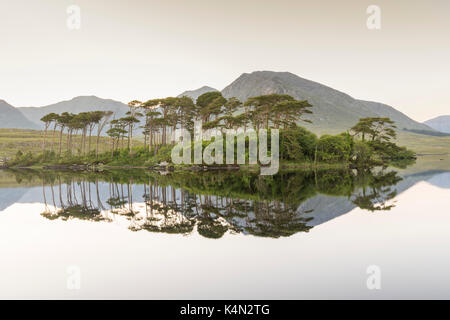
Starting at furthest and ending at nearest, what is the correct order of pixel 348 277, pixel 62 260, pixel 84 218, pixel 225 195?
pixel 225 195
pixel 84 218
pixel 62 260
pixel 348 277

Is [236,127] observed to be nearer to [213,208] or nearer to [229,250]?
[213,208]

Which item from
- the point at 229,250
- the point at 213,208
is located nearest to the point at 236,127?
the point at 213,208

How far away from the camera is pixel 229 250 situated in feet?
27.9

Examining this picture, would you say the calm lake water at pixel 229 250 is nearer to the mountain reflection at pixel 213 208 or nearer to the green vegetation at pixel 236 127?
the mountain reflection at pixel 213 208

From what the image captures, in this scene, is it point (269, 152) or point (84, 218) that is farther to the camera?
point (269, 152)

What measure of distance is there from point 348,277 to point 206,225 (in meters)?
6.32

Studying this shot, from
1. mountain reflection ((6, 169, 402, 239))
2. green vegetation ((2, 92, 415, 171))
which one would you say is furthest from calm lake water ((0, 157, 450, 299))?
green vegetation ((2, 92, 415, 171))

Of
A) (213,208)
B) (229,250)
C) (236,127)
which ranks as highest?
(236,127)

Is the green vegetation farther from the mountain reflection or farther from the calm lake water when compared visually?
the calm lake water

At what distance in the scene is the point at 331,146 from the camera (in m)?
56.7

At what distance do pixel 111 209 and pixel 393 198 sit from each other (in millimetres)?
17080
